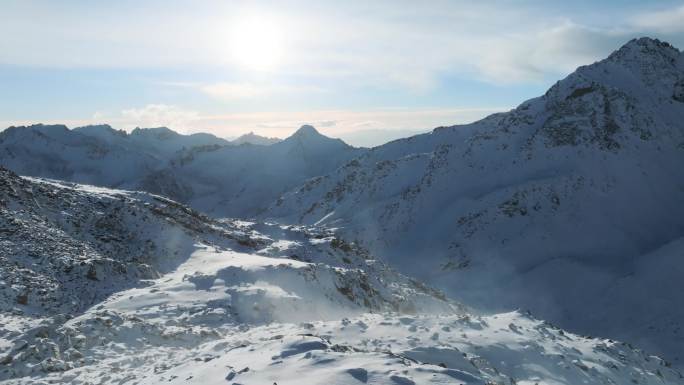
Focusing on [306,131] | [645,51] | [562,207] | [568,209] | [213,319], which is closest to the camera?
[213,319]

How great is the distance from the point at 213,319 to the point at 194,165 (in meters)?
153

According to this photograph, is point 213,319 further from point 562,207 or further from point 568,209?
point 562,207

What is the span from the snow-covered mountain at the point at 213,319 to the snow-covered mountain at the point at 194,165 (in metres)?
94.0

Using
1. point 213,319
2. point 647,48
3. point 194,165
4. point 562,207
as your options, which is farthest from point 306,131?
point 213,319

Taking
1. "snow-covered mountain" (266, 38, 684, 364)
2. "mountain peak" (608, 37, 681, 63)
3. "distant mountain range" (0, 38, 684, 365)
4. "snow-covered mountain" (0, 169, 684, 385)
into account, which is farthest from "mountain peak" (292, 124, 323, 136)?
"snow-covered mountain" (0, 169, 684, 385)

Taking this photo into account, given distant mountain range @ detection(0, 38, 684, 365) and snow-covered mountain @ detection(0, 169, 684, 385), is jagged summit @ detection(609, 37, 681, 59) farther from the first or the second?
snow-covered mountain @ detection(0, 169, 684, 385)

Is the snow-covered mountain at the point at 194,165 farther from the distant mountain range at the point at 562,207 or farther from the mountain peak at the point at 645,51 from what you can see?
the mountain peak at the point at 645,51

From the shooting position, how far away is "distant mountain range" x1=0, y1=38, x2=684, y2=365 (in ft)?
135

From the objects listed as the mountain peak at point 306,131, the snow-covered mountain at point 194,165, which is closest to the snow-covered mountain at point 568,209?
the snow-covered mountain at point 194,165

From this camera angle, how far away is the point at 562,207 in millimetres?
54125

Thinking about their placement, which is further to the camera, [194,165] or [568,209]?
[194,165]

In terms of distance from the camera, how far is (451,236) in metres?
56.9

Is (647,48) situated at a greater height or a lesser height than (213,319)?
greater

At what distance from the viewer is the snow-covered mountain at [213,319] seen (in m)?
11.5
